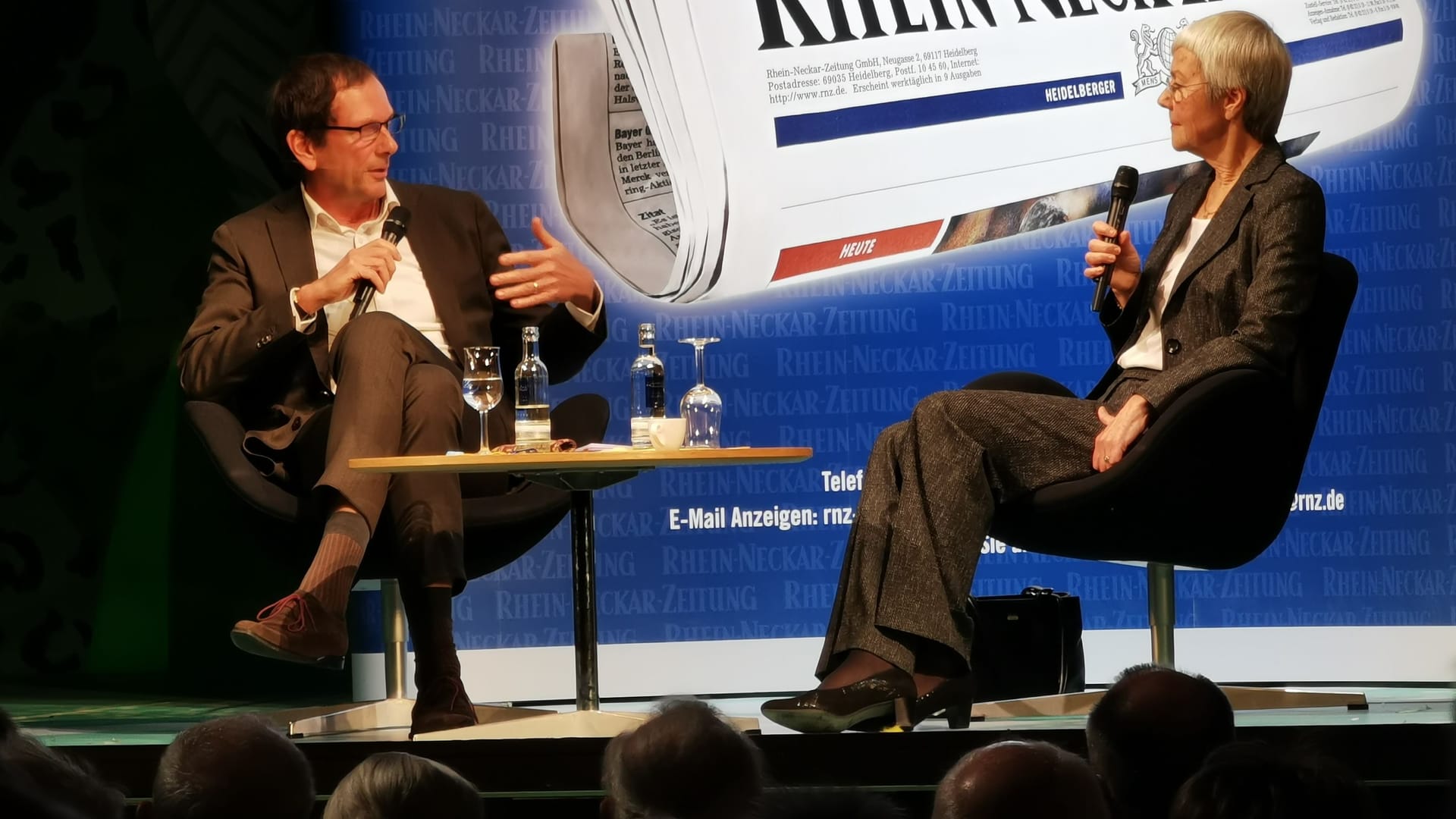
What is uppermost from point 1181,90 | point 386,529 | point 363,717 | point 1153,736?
point 1181,90

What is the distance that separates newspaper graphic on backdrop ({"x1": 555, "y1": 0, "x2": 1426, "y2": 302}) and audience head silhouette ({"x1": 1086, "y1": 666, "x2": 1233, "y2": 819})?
2572 mm

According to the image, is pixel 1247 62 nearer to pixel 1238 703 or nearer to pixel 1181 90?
pixel 1181 90

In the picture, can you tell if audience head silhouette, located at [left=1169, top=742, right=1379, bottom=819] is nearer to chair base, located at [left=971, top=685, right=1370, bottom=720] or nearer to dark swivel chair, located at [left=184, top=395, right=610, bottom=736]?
chair base, located at [left=971, top=685, right=1370, bottom=720]

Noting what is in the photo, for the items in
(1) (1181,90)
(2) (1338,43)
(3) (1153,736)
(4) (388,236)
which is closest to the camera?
(3) (1153,736)

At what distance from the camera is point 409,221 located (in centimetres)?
386

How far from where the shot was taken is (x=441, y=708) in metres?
3.14

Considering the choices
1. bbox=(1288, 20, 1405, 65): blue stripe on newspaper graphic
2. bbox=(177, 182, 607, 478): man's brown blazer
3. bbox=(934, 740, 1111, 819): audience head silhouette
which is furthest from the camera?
bbox=(1288, 20, 1405, 65): blue stripe on newspaper graphic

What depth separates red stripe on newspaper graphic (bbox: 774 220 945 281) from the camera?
4652 mm

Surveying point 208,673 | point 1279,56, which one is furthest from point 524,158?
point 1279,56

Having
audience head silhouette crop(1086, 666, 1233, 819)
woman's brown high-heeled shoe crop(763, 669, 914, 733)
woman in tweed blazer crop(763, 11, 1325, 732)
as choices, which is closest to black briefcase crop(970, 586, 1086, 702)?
woman in tweed blazer crop(763, 11, 1325, 732)

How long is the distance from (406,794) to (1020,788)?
1.94ft

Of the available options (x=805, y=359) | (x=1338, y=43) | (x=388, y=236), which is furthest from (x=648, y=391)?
(x=1338, y=43)

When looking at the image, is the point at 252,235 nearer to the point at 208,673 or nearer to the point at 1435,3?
the point at 208,673

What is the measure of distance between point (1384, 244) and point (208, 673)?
349 cm
